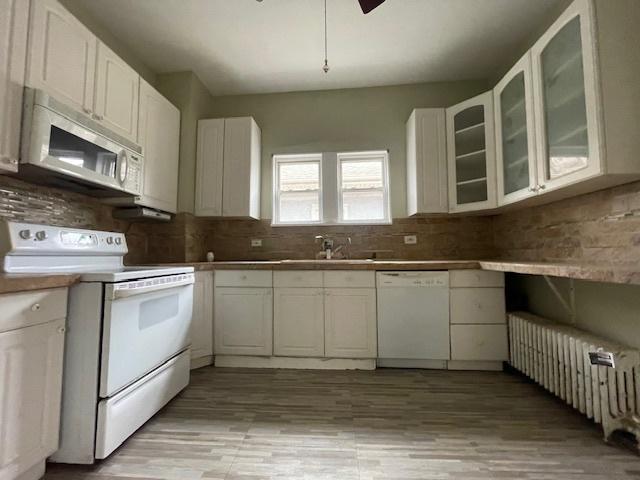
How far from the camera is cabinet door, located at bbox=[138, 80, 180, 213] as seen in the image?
237 centimetres

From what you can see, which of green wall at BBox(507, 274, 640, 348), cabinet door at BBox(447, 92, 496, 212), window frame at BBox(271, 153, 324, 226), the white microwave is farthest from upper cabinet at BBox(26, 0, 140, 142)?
green wall at BBox(507, 274, 640, 348)

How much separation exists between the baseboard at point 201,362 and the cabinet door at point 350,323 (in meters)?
1.04

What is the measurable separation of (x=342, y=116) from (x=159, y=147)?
1910mm

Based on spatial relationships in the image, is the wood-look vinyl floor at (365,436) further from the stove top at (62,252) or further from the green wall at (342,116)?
the green wall at (342,116)

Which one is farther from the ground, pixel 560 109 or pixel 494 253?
pixel 560 109

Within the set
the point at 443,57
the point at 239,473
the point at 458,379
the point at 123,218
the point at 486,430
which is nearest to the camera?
the point at 239,473

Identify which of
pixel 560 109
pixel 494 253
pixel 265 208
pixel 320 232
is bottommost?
pixel 494 253

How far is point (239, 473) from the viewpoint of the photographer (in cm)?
128

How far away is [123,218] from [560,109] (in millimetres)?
3288

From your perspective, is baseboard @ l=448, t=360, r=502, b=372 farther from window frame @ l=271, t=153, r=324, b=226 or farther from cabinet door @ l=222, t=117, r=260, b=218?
cabinet door @ l=222, t=117, r=260, b=218

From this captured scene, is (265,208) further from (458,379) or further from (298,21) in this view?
(458,379)

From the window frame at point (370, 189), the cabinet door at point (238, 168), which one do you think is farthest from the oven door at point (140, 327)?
the window frame at point (370, 189)

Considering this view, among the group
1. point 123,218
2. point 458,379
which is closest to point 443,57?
point 458,379

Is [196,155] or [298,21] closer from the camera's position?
[298,21]
